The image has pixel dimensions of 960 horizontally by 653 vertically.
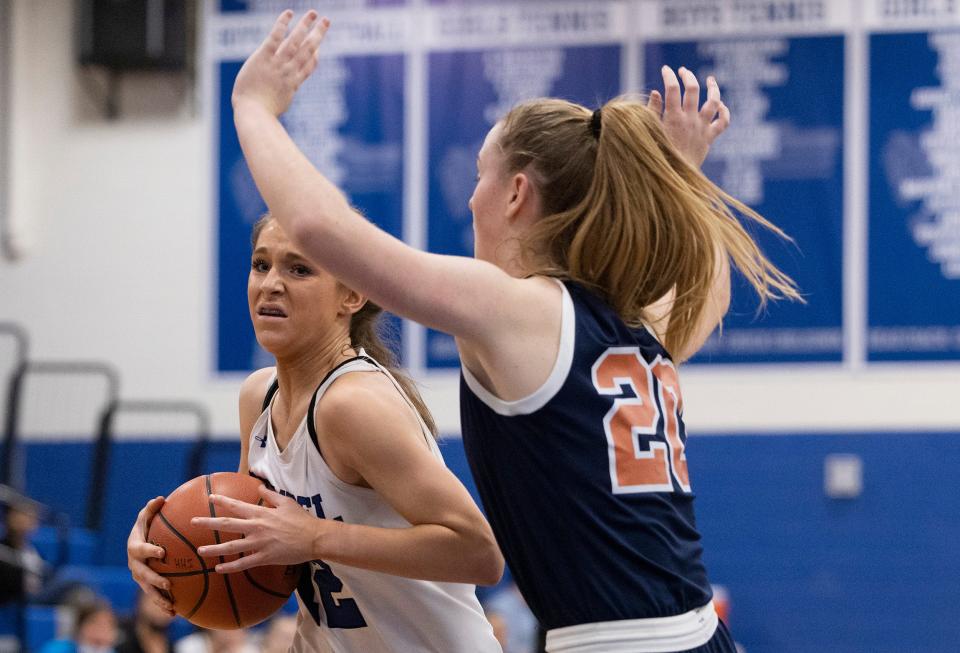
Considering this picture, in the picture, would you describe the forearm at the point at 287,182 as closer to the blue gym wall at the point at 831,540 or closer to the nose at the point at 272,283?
the nose at the point at 272,283

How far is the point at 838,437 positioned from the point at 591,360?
6585 millimetres

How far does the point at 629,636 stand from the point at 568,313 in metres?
0.50

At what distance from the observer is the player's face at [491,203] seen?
215 cm

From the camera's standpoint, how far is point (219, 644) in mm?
7418

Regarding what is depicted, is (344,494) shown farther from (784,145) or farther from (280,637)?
(784,145)

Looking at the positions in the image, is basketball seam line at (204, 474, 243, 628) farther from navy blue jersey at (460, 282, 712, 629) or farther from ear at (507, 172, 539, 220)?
ear at (507, 172, 539, 220)

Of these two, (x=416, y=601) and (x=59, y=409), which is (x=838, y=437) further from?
(x=416, y=601)

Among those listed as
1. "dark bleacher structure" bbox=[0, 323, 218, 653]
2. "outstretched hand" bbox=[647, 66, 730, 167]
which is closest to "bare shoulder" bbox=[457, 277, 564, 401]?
"outstretched hand" bbox=[647, 66, 730, 167]

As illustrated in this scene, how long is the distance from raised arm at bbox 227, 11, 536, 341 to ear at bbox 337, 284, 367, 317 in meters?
0.80

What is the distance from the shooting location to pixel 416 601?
2.59 m

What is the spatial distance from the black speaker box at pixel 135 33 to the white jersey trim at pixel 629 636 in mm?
7834

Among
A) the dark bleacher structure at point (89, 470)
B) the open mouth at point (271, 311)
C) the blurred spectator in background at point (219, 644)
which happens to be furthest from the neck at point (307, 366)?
the dark bleacher structure at point (89, 470)

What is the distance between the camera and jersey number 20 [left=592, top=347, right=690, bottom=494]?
1.98 m

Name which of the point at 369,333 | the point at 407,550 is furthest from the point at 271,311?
the point at 407,550
